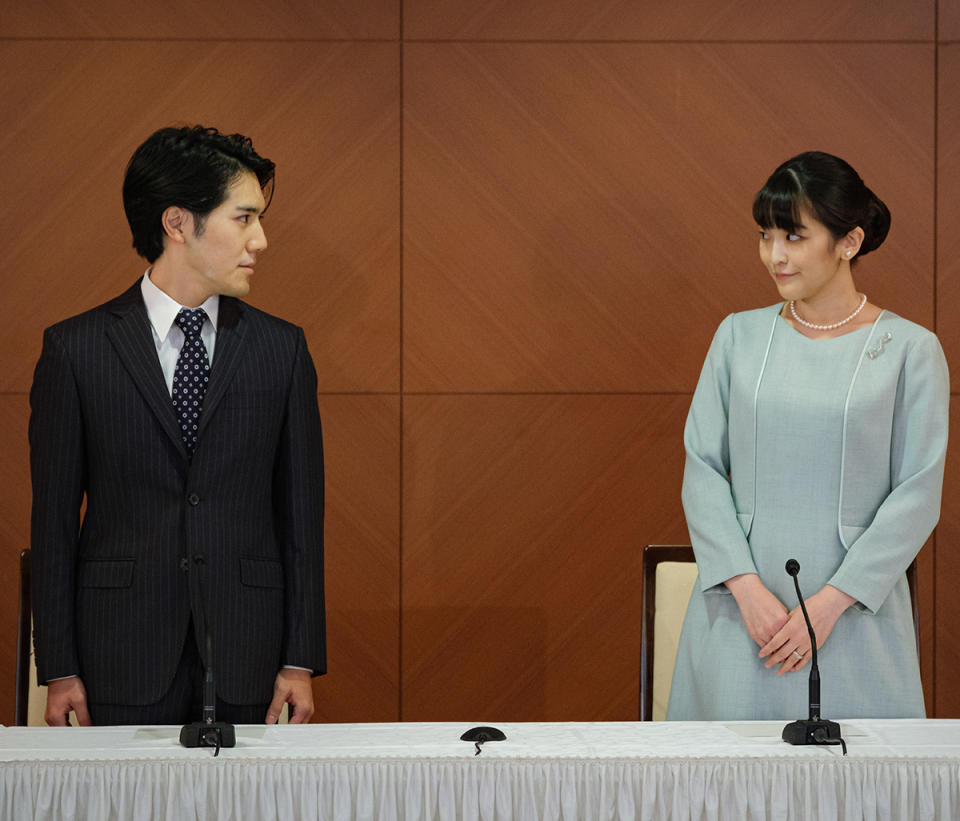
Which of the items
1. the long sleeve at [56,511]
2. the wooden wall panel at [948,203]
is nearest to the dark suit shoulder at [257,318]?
the long sleeve at [56,511]

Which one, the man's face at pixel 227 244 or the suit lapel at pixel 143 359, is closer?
the suit lapel at pixel 143 359

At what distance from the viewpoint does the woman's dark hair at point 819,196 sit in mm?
2348

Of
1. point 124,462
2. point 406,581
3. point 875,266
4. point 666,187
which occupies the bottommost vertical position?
point 406,581

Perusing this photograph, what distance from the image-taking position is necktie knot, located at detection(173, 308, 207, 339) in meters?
2.29

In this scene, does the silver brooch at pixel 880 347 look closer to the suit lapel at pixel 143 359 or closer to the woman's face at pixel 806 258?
the woman's face at pixel 806 258

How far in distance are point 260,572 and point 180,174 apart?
31.0 inches

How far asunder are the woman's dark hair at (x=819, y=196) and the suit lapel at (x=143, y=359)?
122 cm

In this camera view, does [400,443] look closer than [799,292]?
No

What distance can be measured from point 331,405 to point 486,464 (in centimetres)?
Answer: 50

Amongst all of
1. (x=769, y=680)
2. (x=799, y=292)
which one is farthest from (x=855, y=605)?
(x=799, y=292)

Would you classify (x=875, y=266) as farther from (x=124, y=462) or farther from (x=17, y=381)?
(x=17, y=381)

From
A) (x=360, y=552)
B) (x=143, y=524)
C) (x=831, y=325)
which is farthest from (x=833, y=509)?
(x=360, y=552)

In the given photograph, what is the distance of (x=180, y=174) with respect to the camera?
92.0 inches

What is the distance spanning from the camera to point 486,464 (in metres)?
3.62
